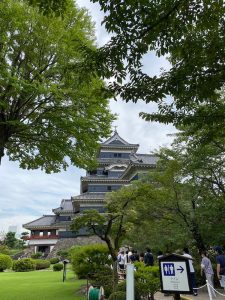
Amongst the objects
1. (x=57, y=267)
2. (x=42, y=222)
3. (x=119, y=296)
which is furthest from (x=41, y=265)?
(x=119, y=296)

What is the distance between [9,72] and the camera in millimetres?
8992

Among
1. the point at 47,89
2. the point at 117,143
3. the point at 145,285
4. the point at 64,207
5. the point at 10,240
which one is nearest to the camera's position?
the point at 47,89

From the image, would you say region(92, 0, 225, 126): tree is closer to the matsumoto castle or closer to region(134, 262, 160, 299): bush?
region(134, 262, 160, 299): bush

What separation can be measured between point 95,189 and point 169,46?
46270 millimetres

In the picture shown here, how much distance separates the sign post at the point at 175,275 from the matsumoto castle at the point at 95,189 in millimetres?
37239

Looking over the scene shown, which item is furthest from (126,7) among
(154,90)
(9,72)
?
(9,72)

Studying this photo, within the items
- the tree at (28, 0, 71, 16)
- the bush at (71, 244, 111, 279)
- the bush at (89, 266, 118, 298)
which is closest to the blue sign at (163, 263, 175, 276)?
the tree at (28, 0, 71, 16)

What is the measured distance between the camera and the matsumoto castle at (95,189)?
4831 centimetres

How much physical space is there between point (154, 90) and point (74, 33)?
5.99 meters

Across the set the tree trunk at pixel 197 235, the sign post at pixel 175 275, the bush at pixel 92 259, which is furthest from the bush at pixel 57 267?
the sign post at pixel 175 275

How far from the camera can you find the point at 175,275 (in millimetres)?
5914

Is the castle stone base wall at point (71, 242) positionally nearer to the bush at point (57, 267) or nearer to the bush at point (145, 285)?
the bush at point (57, 267)

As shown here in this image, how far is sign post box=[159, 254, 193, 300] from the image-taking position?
567 cm

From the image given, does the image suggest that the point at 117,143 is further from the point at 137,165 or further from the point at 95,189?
the point at 137,165
